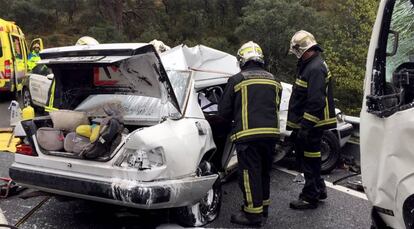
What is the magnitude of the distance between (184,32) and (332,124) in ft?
57.3

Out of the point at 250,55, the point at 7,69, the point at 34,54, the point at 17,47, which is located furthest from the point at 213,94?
the point at 17,47

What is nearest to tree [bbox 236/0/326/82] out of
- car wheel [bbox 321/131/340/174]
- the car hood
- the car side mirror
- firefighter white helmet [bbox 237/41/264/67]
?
car wheel [bbox 321/131/340/174]

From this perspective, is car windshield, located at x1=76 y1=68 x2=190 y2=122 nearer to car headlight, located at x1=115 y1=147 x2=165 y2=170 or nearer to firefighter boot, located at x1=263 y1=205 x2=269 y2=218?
car headlight, located at x1=115 y1=147 x2=165 y2=170

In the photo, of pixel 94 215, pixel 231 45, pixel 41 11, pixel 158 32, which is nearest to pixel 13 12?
pixel 41 11

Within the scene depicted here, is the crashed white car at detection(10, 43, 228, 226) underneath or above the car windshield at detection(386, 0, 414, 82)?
underneath

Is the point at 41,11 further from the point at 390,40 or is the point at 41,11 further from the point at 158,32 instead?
the point at 390,40

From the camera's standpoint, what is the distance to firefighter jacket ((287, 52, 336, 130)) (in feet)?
15.8

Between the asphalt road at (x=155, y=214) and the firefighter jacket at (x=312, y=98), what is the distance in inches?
35.2

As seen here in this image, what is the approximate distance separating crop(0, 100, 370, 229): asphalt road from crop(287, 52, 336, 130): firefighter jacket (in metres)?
0.89

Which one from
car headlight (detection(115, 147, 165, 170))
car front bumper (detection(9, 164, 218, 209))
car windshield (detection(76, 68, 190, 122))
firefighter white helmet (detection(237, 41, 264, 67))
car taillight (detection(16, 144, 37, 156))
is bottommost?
car front bumper (detection(9, 164, 218, 209))

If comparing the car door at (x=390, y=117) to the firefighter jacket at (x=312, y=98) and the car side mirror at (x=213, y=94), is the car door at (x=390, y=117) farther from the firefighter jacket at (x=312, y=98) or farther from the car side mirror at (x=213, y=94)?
the car side mirror at (x=213, y=94)

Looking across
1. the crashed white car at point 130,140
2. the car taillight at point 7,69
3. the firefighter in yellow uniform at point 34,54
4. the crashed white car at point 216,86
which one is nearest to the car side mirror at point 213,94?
the crashed white car at point 216,86

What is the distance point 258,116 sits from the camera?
14.7 ft

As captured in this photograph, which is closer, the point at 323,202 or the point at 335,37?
the point at 323,202
